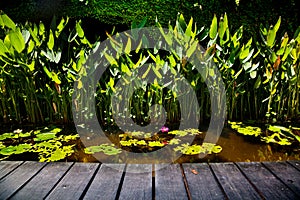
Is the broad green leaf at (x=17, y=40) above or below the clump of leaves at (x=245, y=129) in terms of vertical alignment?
above

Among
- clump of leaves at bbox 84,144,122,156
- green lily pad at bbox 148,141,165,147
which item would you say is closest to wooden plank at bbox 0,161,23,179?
clump of leaves at bbox 84,144,122,156

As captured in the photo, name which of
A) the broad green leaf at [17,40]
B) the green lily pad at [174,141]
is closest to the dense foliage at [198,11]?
the broad green leaf at [17,40]

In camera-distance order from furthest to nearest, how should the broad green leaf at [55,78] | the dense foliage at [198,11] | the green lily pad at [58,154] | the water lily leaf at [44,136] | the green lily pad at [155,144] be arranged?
the dense foliage at [198,11]
the broad green leaf at [55,78]
the water lily leaf at [44,136]
the green lily pad at [155,144]
the green lily pad at [58,154]

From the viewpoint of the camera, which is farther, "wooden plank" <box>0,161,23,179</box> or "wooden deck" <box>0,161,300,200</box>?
"wooden plank" <box>0,161,23,179</box>

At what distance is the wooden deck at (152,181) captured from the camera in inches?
47.8

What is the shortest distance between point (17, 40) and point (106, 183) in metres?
1.42

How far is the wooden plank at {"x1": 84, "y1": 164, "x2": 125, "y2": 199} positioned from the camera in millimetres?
1210

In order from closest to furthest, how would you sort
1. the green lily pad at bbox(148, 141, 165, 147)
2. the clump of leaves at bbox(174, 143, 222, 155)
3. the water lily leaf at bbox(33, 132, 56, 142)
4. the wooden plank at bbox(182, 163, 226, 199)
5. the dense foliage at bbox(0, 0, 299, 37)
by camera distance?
the wooden plank at bbox(182, 163, 226, 199) → the clump of leaves at bbox(174, 143, 222, 155) → the green lily pad at bbox(148, 141, 165, 147) → the water lily leaf at bbox(33, 132, 56, 142) → the dense foliage at bbox(0, 0, 299, 37)

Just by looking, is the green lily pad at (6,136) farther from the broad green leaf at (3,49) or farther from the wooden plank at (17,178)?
the wooden plank at (17,178)

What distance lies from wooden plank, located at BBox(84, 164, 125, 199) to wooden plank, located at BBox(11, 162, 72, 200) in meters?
0.18

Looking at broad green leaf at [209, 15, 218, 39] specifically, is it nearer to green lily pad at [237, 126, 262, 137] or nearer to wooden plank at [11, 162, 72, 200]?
green lily pad at [237, 126, 262, 137]

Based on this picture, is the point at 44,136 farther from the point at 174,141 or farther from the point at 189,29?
Result: the point at 189,29

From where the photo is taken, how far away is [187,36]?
225cm

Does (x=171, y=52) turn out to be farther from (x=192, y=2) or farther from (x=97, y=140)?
(x=97, y=140)
